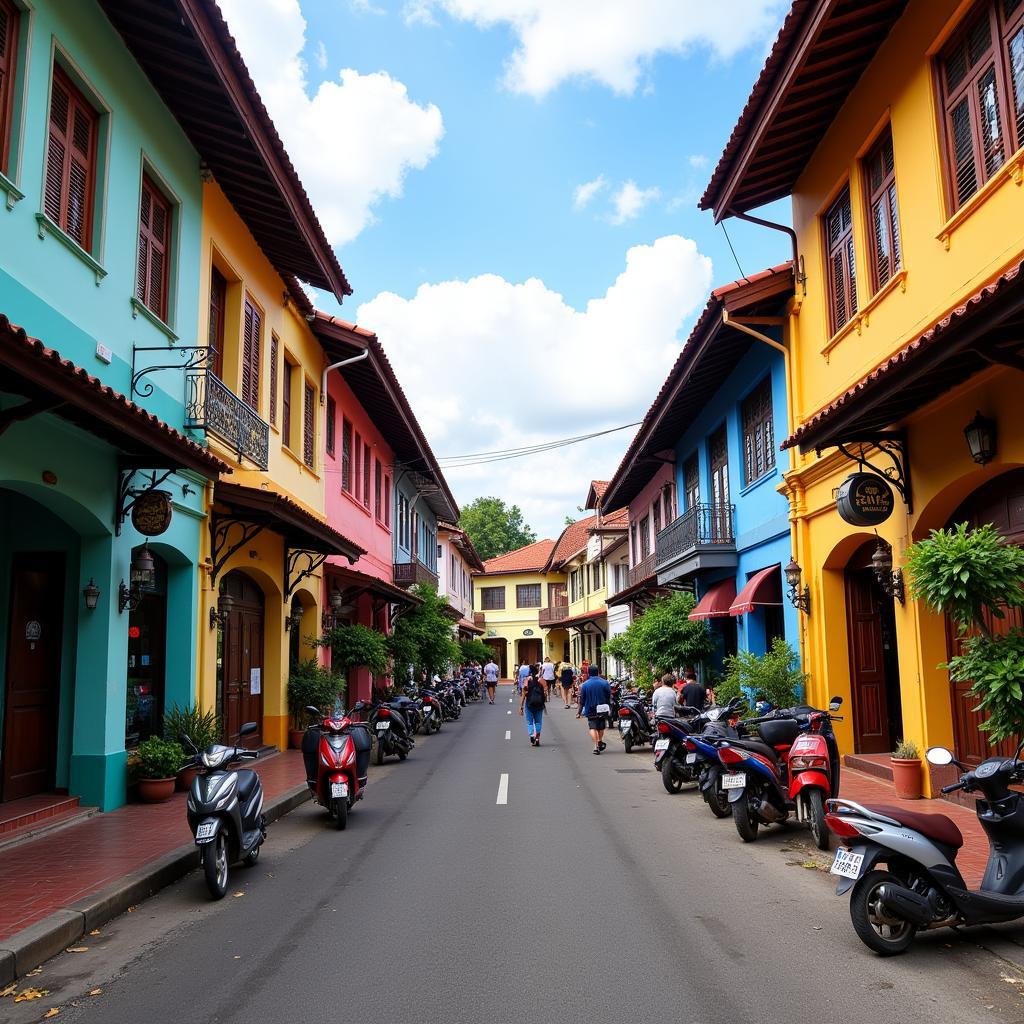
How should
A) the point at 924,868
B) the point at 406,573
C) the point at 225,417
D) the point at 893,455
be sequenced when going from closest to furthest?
the point at 924,868
the point at 893,455
the point at 225,417
the point at 406,573

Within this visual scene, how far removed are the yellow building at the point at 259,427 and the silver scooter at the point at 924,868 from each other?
861 centimetres

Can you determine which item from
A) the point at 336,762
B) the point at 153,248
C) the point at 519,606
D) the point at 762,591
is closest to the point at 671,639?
the point at 762,591

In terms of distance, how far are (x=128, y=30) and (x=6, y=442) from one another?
15.8 feet

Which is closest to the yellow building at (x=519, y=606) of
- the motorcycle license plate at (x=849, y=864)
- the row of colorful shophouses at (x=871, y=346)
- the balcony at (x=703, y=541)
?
the balcony at (x=703, y=541)

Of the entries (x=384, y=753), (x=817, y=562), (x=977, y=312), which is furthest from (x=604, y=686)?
(x=977, y=312)

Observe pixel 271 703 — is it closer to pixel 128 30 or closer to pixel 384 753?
pixel 384 753

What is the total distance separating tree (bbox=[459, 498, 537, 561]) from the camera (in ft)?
259

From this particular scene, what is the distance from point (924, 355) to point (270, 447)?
10717 millimetres

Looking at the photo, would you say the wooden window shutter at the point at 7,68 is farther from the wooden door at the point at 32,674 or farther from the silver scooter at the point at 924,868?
the silver scooter at the point at 924,868

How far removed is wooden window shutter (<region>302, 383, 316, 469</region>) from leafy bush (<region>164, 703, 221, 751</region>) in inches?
282

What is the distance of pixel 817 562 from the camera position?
515 inches

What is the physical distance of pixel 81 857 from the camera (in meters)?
7.33

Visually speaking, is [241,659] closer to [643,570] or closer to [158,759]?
[158,759]

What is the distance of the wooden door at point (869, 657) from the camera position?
1256 cm
